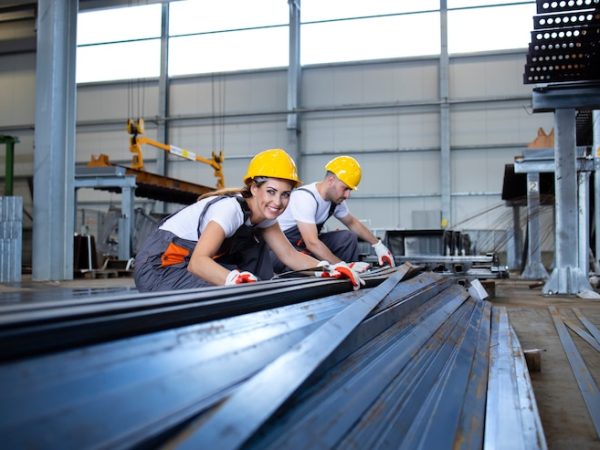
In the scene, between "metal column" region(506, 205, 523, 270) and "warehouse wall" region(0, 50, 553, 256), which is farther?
"warehouse wall" region(0, 50, 553, 256)

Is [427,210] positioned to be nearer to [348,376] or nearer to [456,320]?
[456,320]

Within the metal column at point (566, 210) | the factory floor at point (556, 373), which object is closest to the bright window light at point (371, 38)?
the metal column at point (566, 210)

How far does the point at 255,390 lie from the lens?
91cm

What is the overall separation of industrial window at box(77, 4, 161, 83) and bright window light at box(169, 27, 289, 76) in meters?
0.78

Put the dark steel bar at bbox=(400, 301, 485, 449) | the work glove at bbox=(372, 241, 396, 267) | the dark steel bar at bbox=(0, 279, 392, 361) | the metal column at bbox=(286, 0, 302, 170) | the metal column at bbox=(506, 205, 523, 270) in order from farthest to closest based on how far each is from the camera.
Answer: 1. the metal column at bbox=(286, 0, 302, 170)
2. the metal column at bbox=(506, 205, 523, 270)
3. the work glove at bbox=(372, 241, 396, 267)
4. the dark steel bar at bbox=(400, 301, 485, 449)
5. the dark steel bar at bbox=(0, 279, 392, 361)

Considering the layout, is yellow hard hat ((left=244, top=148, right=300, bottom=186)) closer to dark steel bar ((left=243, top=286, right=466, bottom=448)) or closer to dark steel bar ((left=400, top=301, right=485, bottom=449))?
dark steel bar ((left=243, top=286, right=466, bottom=448))

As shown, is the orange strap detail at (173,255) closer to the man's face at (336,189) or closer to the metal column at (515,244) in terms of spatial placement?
the man's face at (336,189)

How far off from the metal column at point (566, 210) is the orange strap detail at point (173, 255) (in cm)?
444

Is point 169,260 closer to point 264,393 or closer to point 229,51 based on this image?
point 264,393

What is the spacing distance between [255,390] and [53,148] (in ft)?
26.5

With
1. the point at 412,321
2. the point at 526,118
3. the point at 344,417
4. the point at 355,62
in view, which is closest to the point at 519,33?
the point at 526,118

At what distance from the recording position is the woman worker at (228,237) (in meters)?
2.46

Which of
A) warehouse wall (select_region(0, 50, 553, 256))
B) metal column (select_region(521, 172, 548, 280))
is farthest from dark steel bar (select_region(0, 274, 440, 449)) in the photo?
warehouse wall (select_region(0, 50, 553, 256))

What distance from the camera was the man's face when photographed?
4.17 metres
